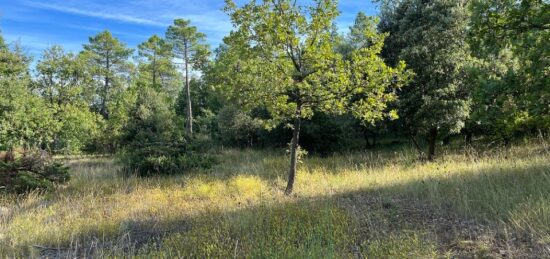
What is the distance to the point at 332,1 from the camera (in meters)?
6.27

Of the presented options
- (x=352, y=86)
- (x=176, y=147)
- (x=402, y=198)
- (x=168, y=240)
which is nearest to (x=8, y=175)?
(x=176, y=147)

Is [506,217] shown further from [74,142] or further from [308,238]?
[74,142]

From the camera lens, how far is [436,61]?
10797 millimetres

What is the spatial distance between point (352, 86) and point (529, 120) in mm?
9049

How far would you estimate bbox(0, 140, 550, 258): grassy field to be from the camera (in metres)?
3.54

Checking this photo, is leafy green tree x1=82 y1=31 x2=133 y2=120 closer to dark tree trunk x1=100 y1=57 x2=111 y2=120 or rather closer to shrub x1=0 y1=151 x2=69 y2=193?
dark tree trunk x1=100 y1=57 x2=111 y2=120

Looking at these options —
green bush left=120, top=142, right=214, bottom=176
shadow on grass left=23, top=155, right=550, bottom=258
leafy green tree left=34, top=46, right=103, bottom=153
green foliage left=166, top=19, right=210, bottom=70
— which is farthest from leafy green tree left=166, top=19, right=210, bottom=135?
shadow on grass left=23, top=155, right=550, bottom=258

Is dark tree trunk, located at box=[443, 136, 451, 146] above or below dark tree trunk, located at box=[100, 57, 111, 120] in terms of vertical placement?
below

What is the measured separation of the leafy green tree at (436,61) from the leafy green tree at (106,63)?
33787 mm

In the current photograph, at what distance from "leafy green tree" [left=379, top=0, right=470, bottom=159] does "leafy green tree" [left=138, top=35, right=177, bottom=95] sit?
23.0 metres

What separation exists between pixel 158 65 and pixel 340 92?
35.7m

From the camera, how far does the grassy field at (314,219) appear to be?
139 inches

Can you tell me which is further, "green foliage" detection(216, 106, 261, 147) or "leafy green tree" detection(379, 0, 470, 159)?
"green foliage" detection(216, 106, 261, 147)

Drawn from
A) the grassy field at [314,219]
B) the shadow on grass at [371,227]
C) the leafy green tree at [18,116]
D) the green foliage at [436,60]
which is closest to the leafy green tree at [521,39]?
the grassy field at [314,219]
